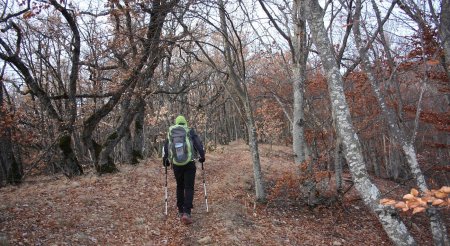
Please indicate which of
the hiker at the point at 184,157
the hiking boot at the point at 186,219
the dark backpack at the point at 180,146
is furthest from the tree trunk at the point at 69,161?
the hiking boot at the point at 186,219

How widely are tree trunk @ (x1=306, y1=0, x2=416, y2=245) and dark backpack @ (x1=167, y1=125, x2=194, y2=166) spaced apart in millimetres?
3293

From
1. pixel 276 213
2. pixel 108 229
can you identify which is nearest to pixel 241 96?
pixel 276 213

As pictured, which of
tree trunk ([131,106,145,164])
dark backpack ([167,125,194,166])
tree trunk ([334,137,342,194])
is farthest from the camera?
tree trunk ([131,106,145,164])

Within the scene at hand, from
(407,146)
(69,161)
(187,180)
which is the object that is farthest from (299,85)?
(69,161)

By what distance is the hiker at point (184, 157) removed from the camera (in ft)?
25.0

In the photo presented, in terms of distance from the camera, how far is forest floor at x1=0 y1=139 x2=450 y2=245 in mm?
6867

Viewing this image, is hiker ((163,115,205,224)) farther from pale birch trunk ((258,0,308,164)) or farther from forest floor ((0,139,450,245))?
pale birch trunk ((258,0,308,164))

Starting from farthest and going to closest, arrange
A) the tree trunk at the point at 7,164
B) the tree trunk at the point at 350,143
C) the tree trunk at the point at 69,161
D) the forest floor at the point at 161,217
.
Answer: the tree trunk at the point at 7,164 → the tree trunk at the point at 69,161 → the forest floor at the point at 161,217 → the tree trunk at the point at 350,143

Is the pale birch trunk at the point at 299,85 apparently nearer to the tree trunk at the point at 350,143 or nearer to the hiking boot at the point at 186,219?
the hiking boot at the point at 186,219

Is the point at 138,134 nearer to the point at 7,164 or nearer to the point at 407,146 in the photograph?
the point at 7,164

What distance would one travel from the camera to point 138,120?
14734 millimetres

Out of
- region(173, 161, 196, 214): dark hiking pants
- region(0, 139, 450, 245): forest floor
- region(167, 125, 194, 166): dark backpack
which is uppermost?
region(167, 125, 194, 166): dark backpack

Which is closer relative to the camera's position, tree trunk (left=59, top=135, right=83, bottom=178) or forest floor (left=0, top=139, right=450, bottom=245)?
forest floor (left=0, top=139, right=450, bottom=245)

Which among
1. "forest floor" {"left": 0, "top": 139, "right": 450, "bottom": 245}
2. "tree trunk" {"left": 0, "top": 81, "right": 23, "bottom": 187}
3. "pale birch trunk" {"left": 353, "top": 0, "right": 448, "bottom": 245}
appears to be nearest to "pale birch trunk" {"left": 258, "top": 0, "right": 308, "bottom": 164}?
"forest floor" {"left": 0, "top": 139, "right": 450, "bottom": 245}
